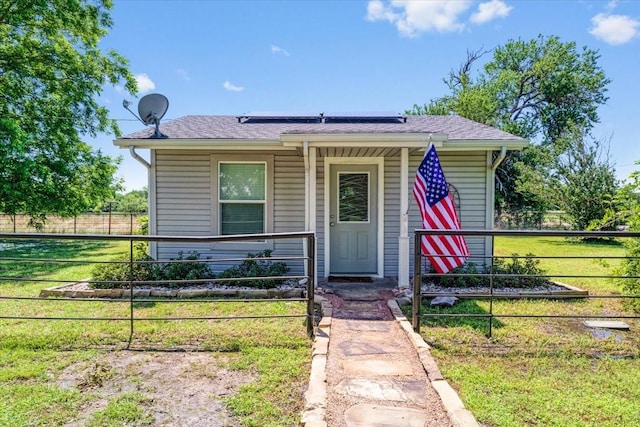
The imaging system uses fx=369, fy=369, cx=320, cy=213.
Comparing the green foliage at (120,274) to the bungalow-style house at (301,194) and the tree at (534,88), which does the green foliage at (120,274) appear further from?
the tree at (534,88)

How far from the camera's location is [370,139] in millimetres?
5188

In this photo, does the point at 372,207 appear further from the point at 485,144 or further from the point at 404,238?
the point at 485,144

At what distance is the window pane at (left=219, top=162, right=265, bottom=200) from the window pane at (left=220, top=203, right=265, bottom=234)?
146 millimetres

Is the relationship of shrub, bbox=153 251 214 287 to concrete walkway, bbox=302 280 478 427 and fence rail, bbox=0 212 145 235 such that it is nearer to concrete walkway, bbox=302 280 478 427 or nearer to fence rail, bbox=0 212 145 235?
concrete walkway, bbox=302 280 478 427

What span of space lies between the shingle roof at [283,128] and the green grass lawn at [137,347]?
2849 mm

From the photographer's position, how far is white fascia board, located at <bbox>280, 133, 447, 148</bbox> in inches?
204

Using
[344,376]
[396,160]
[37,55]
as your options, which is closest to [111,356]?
[344,376]

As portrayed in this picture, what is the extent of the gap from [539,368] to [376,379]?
1402 millimetres

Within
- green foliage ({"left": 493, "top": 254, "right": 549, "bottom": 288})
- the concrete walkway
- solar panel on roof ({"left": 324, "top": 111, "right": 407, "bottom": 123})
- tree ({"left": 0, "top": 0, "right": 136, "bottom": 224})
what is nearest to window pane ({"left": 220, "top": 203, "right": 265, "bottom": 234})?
solar panel on roof ({"left": 324, "top": 111, "right": 407, "bottom": 123})

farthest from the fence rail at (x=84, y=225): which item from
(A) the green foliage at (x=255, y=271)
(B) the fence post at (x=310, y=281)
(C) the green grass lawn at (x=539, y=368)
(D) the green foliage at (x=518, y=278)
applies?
(C) the green grass lawn at (x=539, y=368)

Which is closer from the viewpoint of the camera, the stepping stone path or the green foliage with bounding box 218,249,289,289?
the stepping stone path

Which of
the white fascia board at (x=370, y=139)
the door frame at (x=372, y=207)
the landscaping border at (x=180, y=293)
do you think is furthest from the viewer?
the door frame at (x=372, y=207)

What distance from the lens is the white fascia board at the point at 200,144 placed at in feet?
20.2

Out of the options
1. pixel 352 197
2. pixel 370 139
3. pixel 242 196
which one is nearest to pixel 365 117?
pixel 352 197
